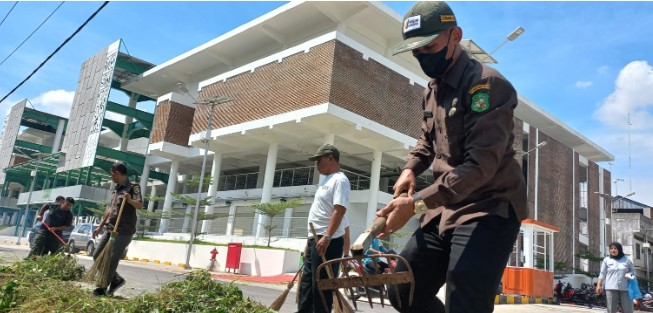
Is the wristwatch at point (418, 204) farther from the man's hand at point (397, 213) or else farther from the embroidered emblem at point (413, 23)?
the embroidered emblem at point (413, 23)

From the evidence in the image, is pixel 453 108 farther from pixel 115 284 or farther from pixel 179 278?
pixel 115 284

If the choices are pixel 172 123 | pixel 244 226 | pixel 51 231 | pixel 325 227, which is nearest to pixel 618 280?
pixel 325 227

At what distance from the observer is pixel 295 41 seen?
29.4m

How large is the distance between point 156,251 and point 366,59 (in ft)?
48.1

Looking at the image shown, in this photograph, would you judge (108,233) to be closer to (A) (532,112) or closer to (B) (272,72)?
(B) (272,72)

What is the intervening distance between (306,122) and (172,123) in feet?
44.0

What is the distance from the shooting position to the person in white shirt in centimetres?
386

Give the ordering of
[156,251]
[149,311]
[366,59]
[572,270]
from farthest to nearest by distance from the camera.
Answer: [572,270] < [156,251] < [366,59] < [149,311]

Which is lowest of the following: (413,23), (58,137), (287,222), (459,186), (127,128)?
(459,186)

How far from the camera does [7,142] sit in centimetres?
4909

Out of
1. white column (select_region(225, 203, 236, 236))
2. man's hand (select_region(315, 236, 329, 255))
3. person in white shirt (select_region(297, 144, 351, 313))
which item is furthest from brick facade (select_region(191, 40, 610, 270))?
man's hand (select_region(315, 236, 329, 255))

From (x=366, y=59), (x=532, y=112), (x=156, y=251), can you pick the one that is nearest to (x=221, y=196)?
(x=156, y=251)

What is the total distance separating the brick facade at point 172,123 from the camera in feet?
105

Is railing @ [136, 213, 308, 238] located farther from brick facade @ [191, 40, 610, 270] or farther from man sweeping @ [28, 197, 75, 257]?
man sweeping @ [28, 197, 75, 257]
